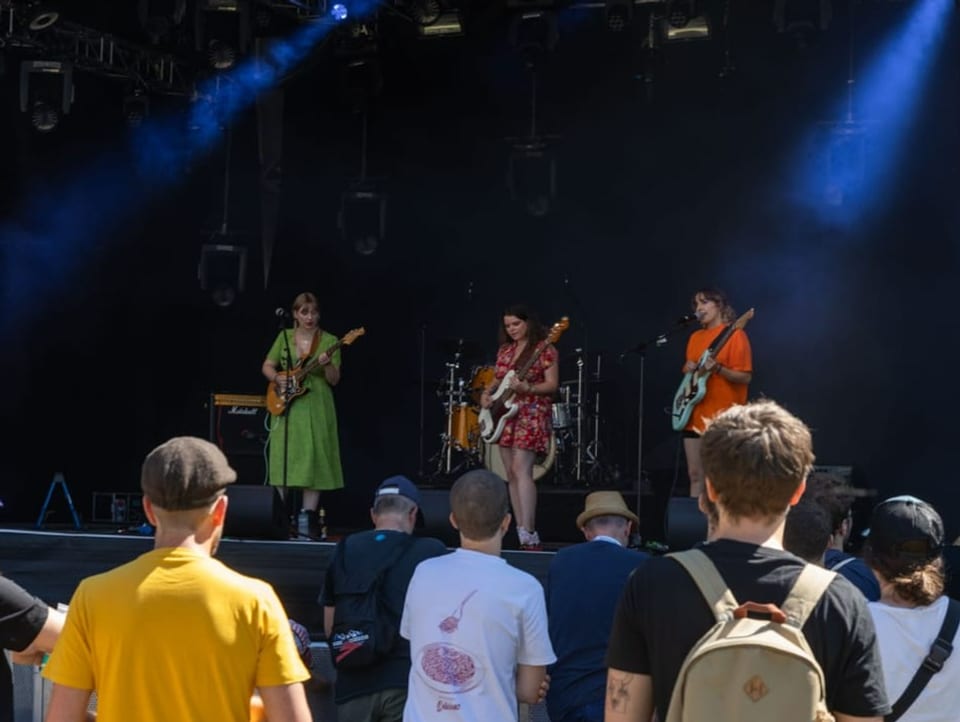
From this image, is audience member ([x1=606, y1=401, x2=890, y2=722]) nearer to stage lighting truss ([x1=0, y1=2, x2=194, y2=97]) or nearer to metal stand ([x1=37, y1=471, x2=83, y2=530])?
stage lighting truss ([x1=0, y1=2, x2=194, y2=97])

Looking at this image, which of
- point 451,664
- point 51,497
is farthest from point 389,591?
point 51,497

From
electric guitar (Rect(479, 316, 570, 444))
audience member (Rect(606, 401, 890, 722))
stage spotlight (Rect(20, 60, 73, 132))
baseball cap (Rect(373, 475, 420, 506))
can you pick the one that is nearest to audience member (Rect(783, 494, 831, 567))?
audience member (Rect(606, 401, 890, 722))

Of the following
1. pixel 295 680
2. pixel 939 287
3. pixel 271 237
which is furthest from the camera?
pixel 271 237

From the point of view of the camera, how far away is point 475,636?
13.3ft

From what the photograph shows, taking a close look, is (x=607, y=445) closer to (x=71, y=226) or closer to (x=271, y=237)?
(x=271, y=237)

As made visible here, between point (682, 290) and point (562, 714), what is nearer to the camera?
point (562, 714)

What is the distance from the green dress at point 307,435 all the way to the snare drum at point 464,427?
66.6 inches

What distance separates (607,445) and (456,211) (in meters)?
2.70

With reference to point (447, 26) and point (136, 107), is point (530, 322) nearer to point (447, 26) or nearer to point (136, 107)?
point (447, 26)

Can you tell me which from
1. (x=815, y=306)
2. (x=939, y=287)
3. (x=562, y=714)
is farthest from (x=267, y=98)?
(x=562, y=714)

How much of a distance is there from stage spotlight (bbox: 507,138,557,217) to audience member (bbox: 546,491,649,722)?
23.8ft

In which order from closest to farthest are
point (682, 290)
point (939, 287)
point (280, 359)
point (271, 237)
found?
point (280, 359) → point (939, 287) → point (682, 290) → point (271, 237)

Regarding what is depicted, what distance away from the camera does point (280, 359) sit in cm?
970

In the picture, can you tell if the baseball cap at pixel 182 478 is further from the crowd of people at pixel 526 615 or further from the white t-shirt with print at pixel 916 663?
the white t-shirt with print at pixel 916 663
